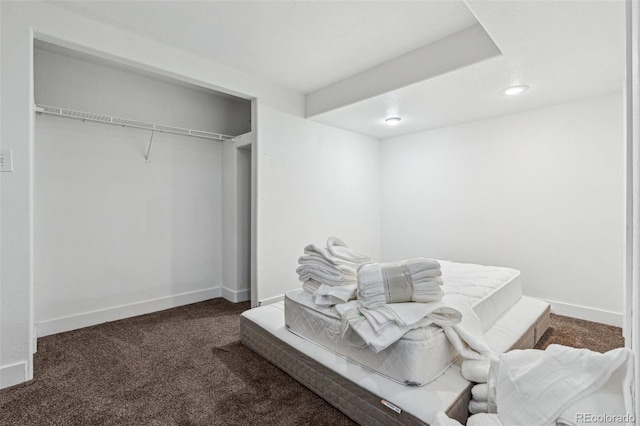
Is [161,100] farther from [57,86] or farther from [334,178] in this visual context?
[334,178]

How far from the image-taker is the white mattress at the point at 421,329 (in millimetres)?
1423

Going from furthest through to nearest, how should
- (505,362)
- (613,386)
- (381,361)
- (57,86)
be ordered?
(57,86) → (381,361) → (505,362) → (613,386)

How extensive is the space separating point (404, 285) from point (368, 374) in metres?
0.49

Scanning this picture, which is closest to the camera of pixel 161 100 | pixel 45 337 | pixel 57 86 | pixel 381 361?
pixel 381 361

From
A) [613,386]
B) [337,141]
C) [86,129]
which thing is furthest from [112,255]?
[613,386]

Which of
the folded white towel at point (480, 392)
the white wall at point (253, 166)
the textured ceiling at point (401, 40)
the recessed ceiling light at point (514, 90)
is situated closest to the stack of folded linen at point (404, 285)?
the folded white towel at point (480, 392)

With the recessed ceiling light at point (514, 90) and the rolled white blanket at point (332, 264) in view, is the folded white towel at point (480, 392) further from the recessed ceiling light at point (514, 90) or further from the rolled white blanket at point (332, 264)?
the recessed ceiling light at point (514, 90)

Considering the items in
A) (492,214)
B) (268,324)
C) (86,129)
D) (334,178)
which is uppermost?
(86,129)

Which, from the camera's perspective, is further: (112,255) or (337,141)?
(337,141)

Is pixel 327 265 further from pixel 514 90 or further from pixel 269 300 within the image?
pixel 514 90

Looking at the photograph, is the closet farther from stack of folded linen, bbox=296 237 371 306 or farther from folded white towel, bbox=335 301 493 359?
folded white towel, bbox=335 301 493 359

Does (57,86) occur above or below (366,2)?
below

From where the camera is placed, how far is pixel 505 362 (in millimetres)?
1223

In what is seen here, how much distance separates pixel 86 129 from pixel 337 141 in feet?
9.20
